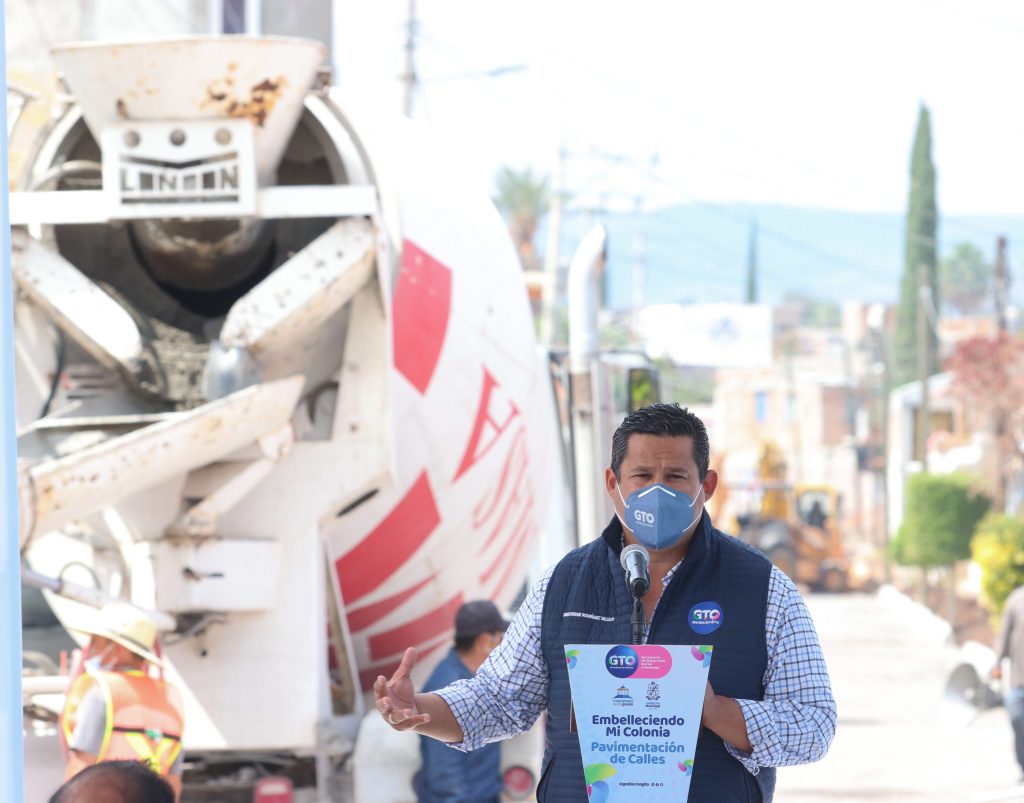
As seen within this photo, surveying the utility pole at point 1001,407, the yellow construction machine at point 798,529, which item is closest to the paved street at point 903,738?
the utility pole at point 1001,407


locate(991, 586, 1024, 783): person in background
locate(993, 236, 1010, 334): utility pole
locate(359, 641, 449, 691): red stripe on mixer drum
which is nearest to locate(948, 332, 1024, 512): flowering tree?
locate(993, 236, 1010, 334): utility pole

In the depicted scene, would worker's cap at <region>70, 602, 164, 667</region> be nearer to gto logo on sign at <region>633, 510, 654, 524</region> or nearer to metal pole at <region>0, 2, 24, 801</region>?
gto logo on sign at <region>633, 510, 654, 524</region>

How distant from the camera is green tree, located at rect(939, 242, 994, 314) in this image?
132375 millimetres

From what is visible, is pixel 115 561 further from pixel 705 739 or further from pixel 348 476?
pixel 705 739

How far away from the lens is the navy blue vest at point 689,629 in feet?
10.2

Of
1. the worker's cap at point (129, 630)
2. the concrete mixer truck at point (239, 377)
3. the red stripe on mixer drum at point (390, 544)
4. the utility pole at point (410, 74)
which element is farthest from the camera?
the utility pole at point (410, 74)

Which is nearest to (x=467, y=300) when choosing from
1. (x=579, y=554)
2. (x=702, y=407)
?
(x=579, y=554)

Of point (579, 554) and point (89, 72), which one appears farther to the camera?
point (89, 72)

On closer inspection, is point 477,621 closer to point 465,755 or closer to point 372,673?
point 465,755

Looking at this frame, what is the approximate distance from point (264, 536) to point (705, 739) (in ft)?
10.5

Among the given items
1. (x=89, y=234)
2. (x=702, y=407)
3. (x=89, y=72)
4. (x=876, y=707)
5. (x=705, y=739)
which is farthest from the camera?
(x=702, y=407)

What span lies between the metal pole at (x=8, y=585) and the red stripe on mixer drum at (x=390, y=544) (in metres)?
3.83

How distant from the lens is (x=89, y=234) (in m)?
6.34

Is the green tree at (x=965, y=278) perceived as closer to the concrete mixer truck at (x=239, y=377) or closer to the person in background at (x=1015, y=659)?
the person in background at (x=1015, y=659)
